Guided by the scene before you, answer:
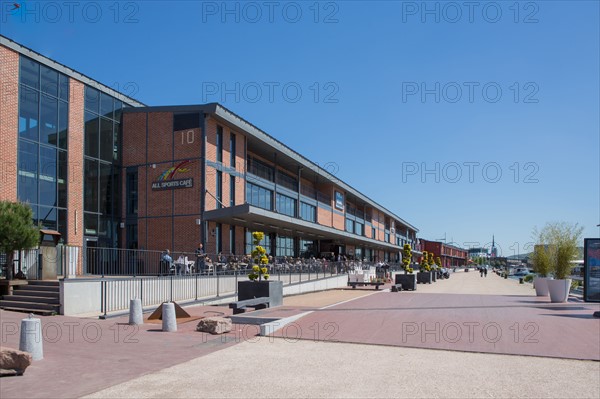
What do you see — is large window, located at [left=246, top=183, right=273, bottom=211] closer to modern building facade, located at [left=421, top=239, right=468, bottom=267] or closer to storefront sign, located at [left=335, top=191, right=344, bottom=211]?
storefront sign, located at [left=335, top=191, right=344, bottom=211]

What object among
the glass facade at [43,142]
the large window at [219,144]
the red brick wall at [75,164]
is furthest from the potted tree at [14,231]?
the large window at [219,144]

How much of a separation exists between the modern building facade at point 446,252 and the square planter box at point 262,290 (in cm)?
10685

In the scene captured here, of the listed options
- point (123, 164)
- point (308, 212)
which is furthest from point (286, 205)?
point (123, 164)

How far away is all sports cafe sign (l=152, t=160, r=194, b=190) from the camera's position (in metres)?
28.9

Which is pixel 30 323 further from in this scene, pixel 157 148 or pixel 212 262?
pixel 157 148

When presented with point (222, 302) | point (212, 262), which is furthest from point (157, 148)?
point (222, 302)

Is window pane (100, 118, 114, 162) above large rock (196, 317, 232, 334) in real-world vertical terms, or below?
above

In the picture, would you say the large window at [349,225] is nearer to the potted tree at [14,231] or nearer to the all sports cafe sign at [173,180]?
the all sports cafe sign at [173,180]

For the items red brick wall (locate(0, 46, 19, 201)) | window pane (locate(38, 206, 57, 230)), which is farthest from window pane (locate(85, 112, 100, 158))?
red brick wall (locate(0, 46, 19, 201))

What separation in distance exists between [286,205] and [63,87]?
18.9 metres

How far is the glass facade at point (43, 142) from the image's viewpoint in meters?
23.8

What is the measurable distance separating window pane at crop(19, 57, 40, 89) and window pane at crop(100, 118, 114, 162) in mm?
5024

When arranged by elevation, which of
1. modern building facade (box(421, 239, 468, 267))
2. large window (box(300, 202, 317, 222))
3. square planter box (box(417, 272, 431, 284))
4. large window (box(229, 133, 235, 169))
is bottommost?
modern building facade (box(421, 239, 468, 267))

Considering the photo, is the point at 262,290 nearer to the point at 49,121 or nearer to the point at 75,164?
the point at 75,164
